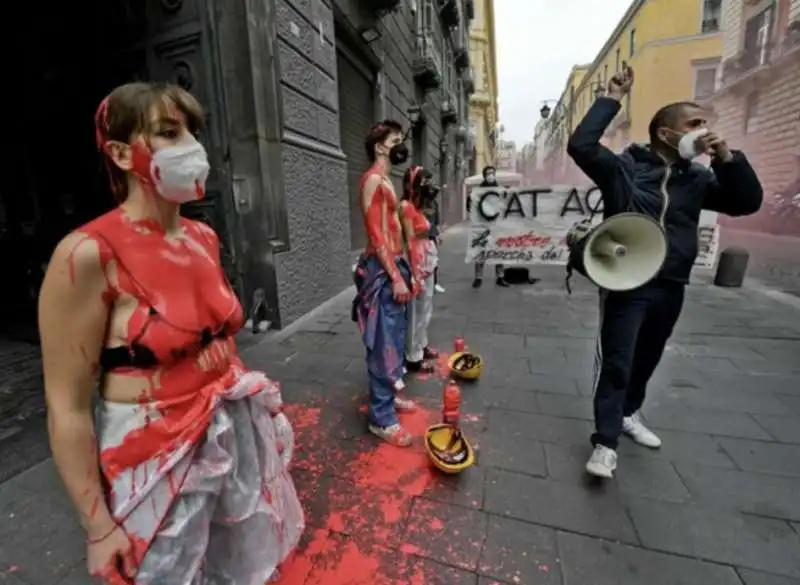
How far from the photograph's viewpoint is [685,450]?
8.21 feet

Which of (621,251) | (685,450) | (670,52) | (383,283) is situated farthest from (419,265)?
(670,52)

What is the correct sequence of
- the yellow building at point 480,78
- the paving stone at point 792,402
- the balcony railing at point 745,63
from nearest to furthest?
the paving stone at point 792,402 → the balcony railing at point 745,63 → the yellow building at point 480,78

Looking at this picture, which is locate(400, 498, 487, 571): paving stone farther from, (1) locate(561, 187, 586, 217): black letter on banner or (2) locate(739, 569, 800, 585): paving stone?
(1) locate(561, 187, 586, 217): black letter on banner

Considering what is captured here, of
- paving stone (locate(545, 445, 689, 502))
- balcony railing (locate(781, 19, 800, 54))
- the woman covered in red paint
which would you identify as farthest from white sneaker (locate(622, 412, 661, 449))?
balcony railing (locate(781, 19, 800, 54))

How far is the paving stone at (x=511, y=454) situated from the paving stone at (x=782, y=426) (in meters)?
1.51

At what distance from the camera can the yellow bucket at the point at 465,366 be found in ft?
11.5

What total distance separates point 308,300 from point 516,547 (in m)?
4.38

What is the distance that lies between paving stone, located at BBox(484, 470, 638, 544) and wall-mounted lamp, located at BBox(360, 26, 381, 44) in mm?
8122

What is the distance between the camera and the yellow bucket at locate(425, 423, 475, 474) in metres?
2.27

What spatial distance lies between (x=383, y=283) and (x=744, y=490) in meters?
2.22

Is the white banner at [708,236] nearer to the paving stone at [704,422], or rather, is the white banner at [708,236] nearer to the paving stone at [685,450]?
the paving stone at [704,422]

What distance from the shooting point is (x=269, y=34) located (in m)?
4.67

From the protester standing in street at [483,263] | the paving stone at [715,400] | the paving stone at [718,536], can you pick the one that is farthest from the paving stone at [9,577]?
the protester standing in street at [483,263]

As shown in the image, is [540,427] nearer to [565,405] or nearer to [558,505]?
[565,405]
